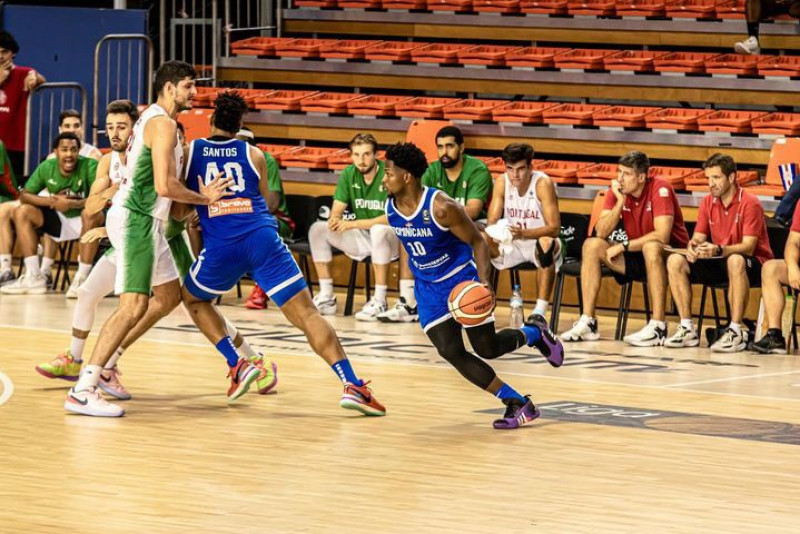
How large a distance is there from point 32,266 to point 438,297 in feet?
22.2

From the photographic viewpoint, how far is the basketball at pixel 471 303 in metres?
7.55

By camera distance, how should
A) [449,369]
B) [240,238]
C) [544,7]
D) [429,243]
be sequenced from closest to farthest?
[429,243], [240,238], [449,369], [544,7]

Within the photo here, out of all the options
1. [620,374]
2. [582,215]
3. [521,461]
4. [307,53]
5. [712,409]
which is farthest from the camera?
[307,53]

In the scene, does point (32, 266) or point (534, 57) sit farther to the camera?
point (534, 57)

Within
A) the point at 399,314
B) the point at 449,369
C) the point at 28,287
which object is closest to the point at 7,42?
the point at 28,287

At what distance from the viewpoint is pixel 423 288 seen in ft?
25.6

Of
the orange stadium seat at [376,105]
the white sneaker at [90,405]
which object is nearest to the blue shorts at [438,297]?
the white sneaker at [90,405]

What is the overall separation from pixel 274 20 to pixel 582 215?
657cm

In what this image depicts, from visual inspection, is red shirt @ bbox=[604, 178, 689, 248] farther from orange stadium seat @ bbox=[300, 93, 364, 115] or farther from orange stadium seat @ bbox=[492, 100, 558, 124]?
orange stadium seat @ bbox=[300, 93, 364, 115]

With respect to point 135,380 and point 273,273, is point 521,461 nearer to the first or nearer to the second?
point 273,273

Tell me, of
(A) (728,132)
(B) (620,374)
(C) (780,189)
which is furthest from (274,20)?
(B) (620,374)

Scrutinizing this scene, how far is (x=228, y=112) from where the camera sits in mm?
7910

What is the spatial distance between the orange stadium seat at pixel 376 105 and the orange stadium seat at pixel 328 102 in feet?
0.36

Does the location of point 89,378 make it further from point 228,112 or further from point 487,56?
point 487,56
